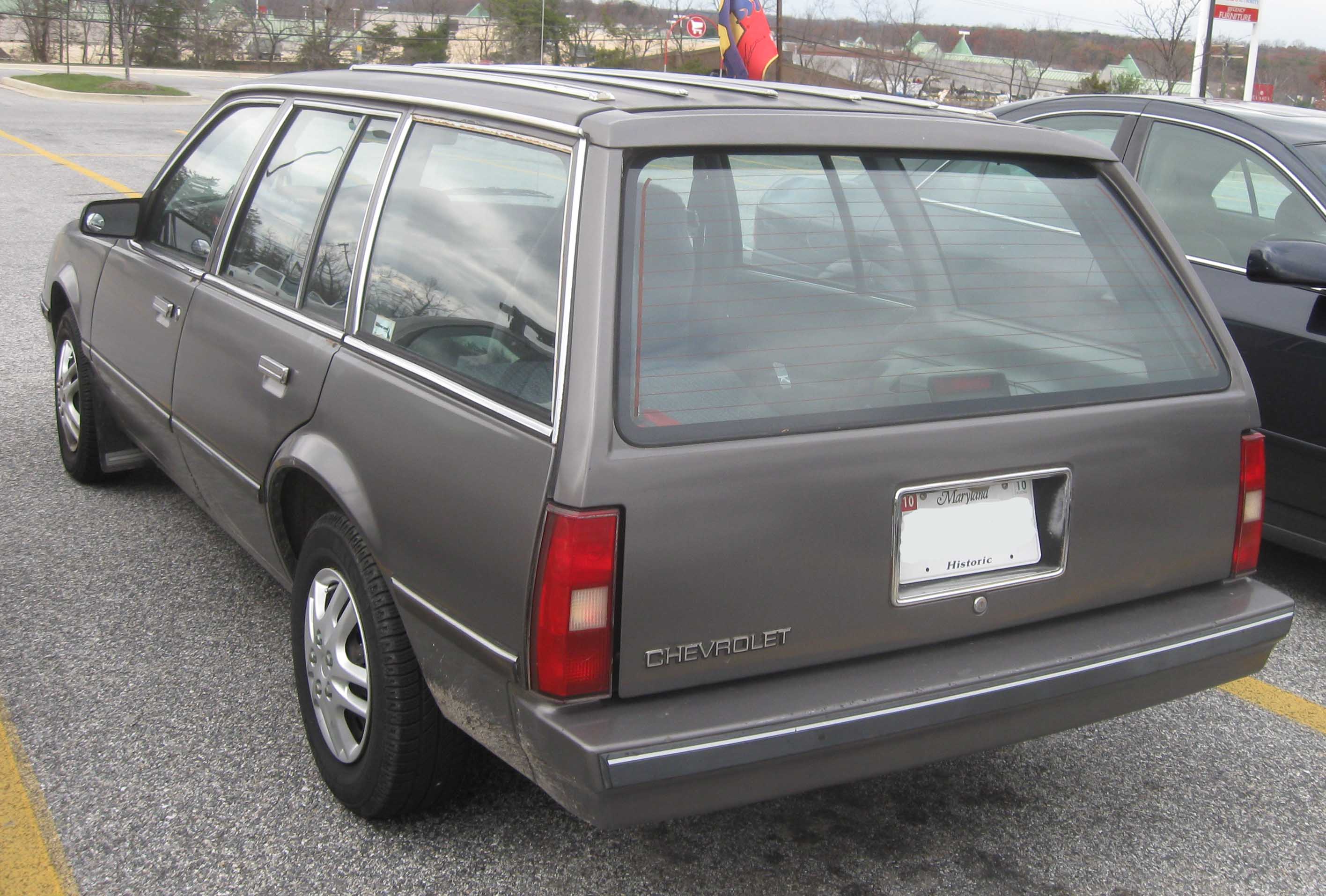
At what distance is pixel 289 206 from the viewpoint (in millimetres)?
3367

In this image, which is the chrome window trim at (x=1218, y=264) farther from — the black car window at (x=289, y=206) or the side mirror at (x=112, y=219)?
the side mirror at (x=112, y=219)

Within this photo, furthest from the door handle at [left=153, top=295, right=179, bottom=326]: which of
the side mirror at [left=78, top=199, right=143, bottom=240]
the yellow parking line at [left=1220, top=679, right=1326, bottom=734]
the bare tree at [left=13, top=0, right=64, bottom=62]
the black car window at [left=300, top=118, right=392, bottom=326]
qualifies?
the bare tree at [left=13, top=0, right=64, bottom=62]

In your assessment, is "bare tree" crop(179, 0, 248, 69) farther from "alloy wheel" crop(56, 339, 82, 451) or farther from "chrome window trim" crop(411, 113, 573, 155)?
"chrome window trim" crop(411, 113, 573, 155)

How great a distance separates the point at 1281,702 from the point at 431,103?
2943 mm

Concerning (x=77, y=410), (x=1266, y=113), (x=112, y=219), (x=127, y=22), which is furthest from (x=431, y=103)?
(x=127, y=22)

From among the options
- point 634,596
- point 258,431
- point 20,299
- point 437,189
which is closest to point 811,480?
point 634,596

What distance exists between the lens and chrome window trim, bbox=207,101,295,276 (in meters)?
3.54

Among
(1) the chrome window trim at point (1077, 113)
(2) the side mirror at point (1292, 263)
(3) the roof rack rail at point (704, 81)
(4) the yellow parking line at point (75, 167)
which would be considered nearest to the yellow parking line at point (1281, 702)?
(2) the side mirror at point (1292, 263)

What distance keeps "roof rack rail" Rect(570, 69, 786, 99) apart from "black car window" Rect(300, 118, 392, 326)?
22.8 inches

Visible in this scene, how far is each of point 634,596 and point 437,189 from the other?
Answer: 115 cm

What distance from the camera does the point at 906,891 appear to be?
2.67 meters

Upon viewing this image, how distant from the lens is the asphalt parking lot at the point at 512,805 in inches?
106

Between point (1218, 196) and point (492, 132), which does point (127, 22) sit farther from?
point (492, 132)

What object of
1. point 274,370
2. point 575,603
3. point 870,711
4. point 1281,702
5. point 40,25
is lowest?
point 1281,702
